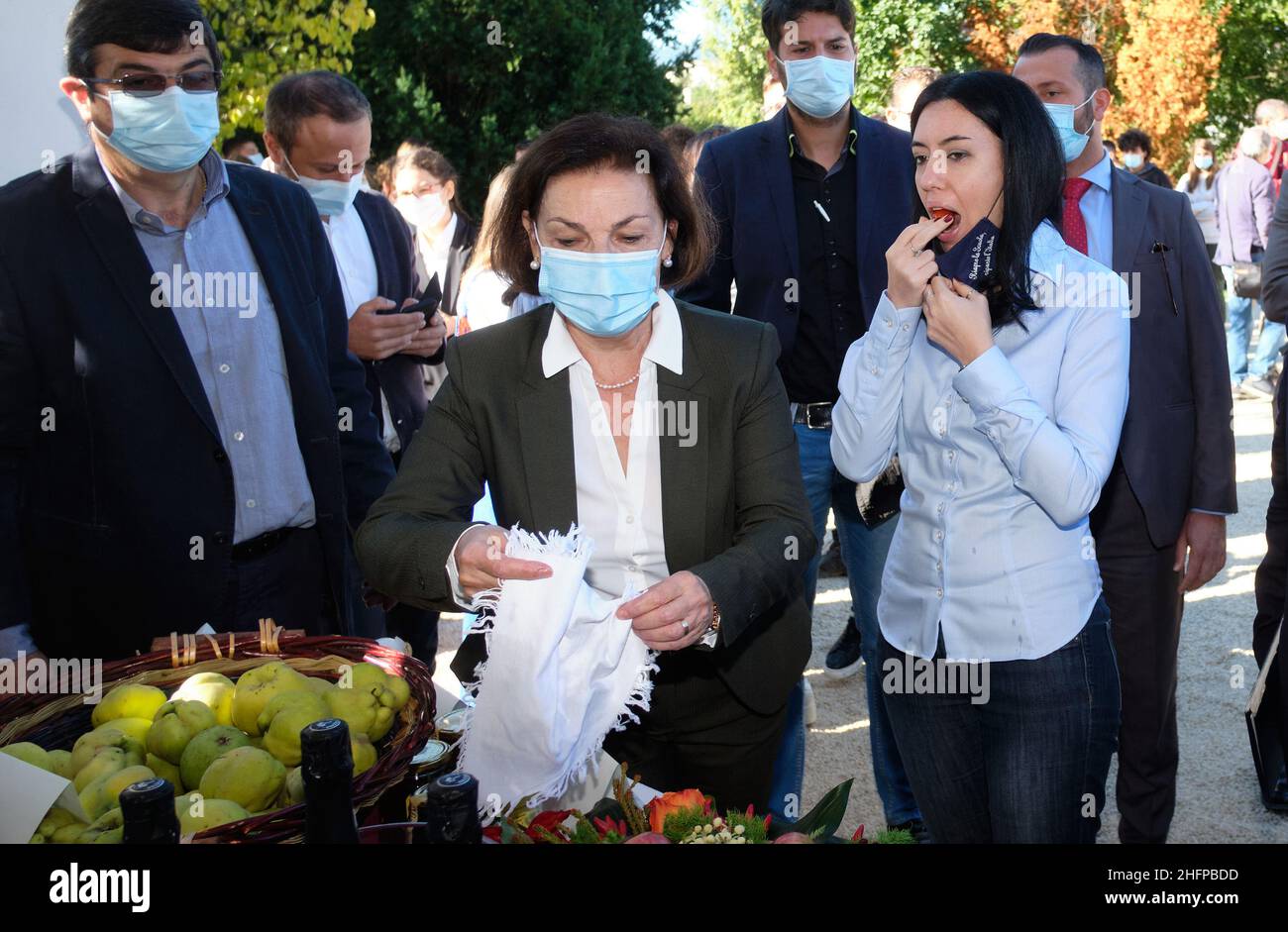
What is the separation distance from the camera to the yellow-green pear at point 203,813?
1605mm

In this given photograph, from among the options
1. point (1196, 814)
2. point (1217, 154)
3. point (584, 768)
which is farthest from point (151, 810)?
point (1217, 154)

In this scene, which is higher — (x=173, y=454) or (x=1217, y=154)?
(x=1217, y=154)

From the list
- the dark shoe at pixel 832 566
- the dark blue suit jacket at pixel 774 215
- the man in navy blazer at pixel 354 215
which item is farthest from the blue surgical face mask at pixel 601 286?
the dark shoe at pixel 832 566

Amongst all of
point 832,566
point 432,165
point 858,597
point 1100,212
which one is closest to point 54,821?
point 858,597

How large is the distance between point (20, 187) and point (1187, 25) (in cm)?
2375

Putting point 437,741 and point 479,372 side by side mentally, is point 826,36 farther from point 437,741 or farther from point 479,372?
point 437,741

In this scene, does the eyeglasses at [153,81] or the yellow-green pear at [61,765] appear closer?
the yellow-green pear at [61,765]

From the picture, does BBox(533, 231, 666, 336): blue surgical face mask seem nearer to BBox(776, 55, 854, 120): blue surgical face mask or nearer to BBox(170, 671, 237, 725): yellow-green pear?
BBox(170, 671, 237, 725): yellow-green pear

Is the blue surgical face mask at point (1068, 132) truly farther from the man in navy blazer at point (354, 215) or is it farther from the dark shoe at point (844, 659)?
the dark shoe at point (844, 659)

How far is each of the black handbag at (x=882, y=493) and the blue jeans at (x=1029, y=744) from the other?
1.66ft

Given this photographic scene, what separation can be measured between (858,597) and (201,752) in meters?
2.67
